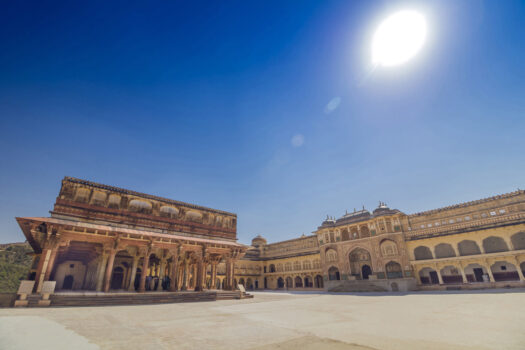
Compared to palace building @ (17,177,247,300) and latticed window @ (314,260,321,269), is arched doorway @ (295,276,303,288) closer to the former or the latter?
latticed window @ (314,260,321,269)

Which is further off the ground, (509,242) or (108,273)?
(509,242)

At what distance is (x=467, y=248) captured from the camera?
3344 centimetres

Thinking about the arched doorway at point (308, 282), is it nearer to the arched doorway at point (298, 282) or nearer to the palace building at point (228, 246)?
the palace building at point (228, 246)

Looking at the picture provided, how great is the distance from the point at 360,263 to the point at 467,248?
586 inches

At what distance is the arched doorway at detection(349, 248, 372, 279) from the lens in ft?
133

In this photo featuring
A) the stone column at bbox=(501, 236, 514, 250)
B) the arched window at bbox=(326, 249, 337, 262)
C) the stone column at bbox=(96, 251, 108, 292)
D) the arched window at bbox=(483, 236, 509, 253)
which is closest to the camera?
the stone column at bbox=(96, 251, 108, 292)

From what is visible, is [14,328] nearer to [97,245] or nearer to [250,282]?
[97,245]

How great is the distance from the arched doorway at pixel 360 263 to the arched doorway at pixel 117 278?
112ft

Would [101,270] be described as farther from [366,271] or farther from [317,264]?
[366,271]

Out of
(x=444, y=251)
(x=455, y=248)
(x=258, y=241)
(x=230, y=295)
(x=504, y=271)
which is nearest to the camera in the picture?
(x=230, y=295)

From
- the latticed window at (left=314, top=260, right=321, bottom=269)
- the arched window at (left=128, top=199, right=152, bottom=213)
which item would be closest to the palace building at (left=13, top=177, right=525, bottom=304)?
the arched window at (left=128, top=199, right=152, bottom=213)

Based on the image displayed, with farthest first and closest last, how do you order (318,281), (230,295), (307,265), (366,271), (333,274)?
1. (307,265)
2. (318,281)
3. (333,274)
4. (366,271)
5. (230,295)

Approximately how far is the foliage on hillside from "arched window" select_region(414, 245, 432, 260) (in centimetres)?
6348

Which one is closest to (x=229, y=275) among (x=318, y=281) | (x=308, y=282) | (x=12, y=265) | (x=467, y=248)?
(x=318, y=281)
